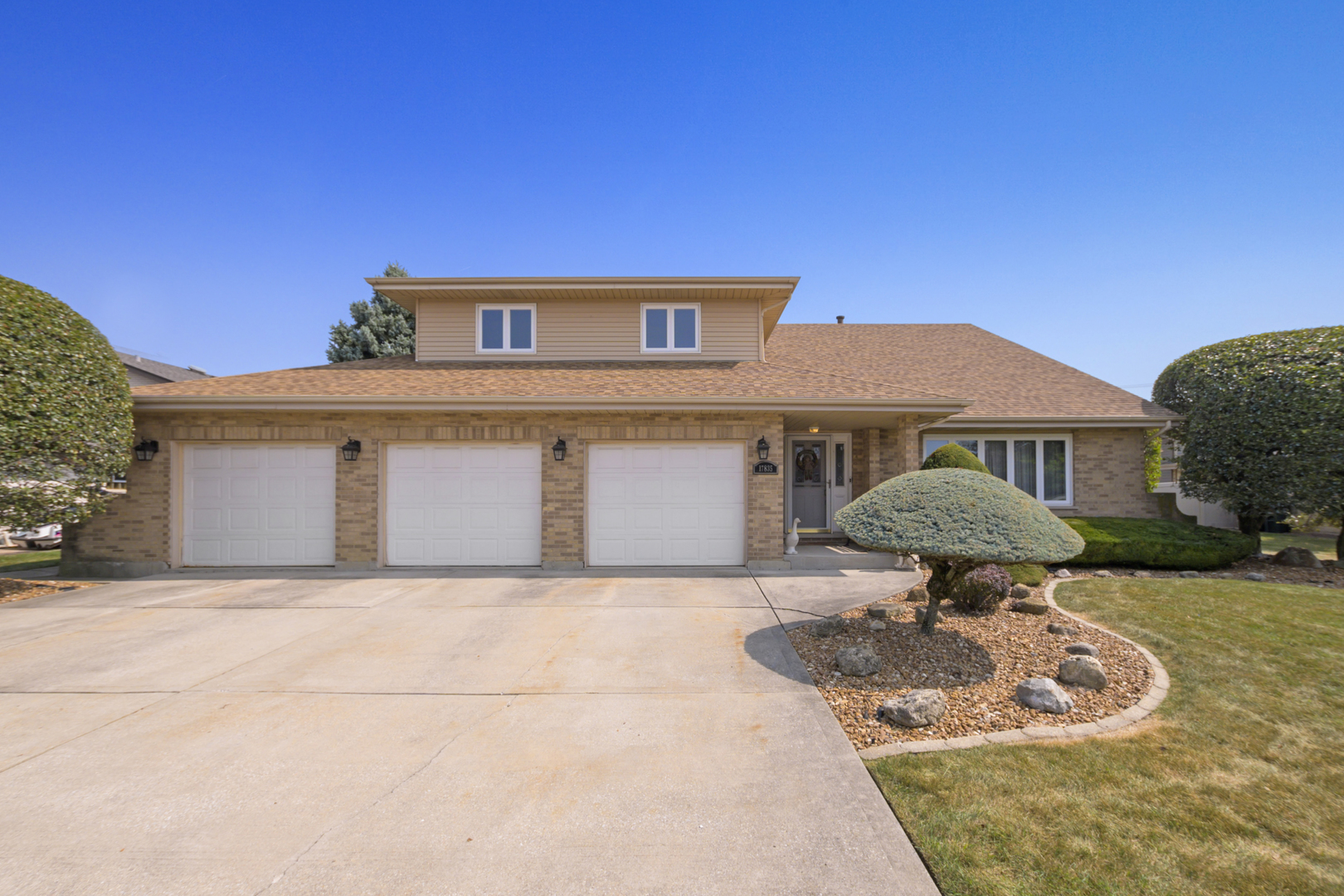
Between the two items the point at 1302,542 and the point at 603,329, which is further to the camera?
the point at 1302,542

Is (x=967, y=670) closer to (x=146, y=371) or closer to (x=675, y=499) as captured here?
(x=675, y=499)

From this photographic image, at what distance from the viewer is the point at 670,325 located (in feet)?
39.6

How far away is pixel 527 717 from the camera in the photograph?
424cm

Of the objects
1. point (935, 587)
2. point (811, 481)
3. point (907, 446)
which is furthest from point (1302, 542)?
point (935, 587)

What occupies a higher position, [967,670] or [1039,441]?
[1039,441]

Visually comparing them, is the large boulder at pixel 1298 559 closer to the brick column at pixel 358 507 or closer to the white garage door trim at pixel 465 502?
the white garage door trim at pixel 465 502

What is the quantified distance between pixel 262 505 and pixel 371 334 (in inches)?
638

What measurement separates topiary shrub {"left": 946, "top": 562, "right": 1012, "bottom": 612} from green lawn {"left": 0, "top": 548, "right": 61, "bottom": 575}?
55.5 ft

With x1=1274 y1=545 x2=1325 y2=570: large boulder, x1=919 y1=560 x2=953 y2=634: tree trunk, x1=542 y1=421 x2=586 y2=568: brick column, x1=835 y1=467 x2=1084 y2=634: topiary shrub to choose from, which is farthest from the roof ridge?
x1=1274 y1=545 x2=1325 y2=570: large boulder

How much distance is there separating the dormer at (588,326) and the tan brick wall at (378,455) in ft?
8.57

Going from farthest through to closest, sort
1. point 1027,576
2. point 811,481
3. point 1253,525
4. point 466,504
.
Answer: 1. point 811,481
2. point 1253,525
3. point 466,504
4. point 1027,576

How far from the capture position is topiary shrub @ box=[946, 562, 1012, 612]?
21.8 ft

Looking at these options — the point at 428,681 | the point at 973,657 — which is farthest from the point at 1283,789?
the point at 428,681

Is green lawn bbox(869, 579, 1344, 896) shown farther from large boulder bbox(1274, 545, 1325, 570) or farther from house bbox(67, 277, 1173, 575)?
large boulder bbox(1274, 545, 1325, 570)
